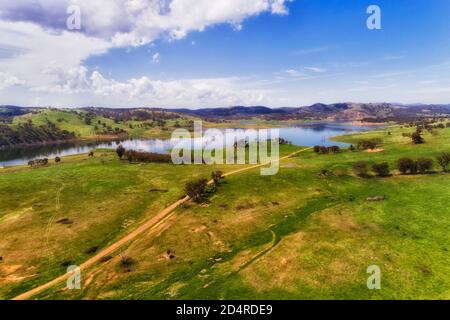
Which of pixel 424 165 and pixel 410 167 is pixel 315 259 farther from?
pixel 424 165

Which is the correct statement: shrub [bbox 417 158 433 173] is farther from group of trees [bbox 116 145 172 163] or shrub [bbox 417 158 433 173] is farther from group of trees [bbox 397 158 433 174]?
group of trees [bbox 116 145 172 163]

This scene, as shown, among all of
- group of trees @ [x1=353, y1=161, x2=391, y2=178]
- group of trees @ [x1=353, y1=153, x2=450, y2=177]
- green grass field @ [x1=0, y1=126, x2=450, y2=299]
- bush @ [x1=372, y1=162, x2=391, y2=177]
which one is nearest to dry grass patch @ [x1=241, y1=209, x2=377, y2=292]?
green grass field @ [x1=0, y1=126, x2=450, y2=299]

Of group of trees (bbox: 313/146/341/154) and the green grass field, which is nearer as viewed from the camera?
the green grass field

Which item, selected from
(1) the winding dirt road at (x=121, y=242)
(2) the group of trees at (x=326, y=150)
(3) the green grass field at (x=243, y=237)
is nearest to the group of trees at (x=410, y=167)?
(3) the green grass field at (x=243, y=237)

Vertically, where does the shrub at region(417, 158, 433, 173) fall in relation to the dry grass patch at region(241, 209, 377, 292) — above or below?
above

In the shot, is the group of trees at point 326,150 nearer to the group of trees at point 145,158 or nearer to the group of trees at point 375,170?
the group of trees at point 375,170
